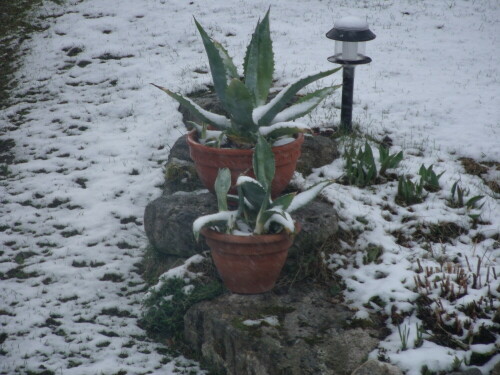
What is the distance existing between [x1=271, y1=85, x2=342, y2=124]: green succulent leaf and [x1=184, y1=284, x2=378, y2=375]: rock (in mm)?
1246

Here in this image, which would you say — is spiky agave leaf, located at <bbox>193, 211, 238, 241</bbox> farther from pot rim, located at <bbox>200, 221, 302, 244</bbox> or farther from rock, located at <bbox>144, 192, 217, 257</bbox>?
rock, located at <bbox>144, 192, 217, 257</bbox>

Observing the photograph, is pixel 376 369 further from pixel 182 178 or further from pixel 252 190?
pixel 182 178

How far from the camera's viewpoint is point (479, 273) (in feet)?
12.2

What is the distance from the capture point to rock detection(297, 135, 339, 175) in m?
5.13

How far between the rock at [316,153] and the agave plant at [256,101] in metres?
0.93

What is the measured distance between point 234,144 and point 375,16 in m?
6.59

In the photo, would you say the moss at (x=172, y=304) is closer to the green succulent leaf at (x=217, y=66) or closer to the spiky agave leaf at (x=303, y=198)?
the spiky agave leaf at (x=303, y=198)

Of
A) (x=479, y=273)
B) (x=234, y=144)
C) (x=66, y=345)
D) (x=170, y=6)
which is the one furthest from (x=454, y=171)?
(x=170, y=6)

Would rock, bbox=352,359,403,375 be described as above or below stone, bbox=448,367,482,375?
above

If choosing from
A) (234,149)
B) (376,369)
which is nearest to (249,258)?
(234,149)

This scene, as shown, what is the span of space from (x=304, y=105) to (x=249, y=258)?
1.27 meters

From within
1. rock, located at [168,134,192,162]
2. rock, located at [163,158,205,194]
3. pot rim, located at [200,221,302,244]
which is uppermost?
pot rim, located at [200,221,302,244]

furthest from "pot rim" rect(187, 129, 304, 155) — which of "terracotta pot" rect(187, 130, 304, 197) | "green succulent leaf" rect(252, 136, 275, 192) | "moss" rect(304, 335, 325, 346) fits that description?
"moss" rect(304, 335, 325, 346)

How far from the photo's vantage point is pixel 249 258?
3566 millimetres
